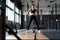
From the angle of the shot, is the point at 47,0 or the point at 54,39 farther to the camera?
the point at 47,0

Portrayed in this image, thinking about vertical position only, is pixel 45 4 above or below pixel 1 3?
above

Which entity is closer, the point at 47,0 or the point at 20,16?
the point at 47,0

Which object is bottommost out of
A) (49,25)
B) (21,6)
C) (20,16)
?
(49,25)

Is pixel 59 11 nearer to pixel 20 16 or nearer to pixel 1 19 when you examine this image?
pixel 20 16

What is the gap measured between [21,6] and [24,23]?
1.76 meters

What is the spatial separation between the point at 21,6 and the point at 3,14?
1302 centimetres

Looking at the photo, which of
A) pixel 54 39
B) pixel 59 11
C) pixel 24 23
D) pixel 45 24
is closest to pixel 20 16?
pixel 24 23

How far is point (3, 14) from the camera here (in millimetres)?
736

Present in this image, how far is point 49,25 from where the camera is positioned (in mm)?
13086

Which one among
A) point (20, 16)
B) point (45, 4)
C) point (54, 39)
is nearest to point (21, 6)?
point (20, 16)

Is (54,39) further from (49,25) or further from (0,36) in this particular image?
(49,25)

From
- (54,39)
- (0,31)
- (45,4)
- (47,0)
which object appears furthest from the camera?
(45,4)

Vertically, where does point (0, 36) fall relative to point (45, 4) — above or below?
below

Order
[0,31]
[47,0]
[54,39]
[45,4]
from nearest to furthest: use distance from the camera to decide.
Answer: [0,31] → [54,39] → [47,0] → [45,4]
